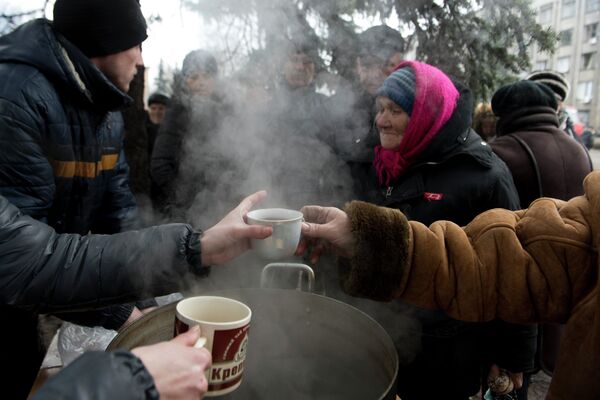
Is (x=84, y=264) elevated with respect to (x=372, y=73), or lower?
lower

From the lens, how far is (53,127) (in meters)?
1.53

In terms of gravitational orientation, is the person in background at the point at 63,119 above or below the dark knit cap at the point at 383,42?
below

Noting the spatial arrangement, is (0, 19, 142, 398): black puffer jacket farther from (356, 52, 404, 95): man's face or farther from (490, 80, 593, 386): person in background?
(490, 80, 593, 386): person in background

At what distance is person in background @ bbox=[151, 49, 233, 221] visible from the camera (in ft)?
11.3

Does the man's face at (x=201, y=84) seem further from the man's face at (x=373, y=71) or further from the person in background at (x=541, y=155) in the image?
the person in background at (x=541, y=155)

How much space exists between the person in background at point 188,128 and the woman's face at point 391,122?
1.50 m

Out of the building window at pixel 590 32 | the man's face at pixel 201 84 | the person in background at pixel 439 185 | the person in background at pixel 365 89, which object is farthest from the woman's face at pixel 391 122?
the building window at pixel 590 32

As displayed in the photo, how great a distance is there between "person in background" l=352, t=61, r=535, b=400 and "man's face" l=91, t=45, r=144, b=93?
130 cm

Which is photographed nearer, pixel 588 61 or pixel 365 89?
pixel 365 89

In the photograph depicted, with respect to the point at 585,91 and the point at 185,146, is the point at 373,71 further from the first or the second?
the point at 585,91

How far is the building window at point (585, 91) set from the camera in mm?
29047

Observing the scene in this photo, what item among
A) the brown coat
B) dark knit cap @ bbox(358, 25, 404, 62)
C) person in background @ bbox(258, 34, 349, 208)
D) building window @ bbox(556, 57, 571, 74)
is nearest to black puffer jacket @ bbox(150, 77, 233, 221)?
person in background @ bbox(258, 34, 349, 208)

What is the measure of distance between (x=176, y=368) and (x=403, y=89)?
1.85 metres

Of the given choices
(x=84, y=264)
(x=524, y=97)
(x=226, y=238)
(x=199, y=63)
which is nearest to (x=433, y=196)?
(x=226, y=238)
